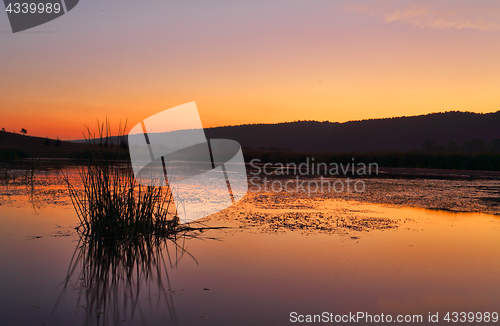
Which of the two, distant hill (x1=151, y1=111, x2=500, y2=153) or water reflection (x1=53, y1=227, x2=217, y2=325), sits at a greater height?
distant hill (x1=151, y1=111, x2=500, y2=153)

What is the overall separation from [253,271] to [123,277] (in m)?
1.41

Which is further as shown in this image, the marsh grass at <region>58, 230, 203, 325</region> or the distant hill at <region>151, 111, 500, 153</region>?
the distant hill at <region>151, 111, 500, 153</region>

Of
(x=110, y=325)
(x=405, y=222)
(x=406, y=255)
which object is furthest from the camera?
(x=405, y=222)

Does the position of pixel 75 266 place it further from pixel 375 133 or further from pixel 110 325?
pixel 375 133

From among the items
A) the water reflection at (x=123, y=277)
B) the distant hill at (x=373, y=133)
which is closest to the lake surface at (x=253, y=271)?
the water reflection at (x=123, y=277)

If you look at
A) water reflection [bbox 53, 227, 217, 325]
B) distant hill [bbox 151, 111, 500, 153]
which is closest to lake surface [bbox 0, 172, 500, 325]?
water reflection [bbox 53, 227, 217, 325]

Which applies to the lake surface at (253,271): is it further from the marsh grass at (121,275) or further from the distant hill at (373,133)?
the distant hill at (373,133)

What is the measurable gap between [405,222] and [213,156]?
3083 centimetres

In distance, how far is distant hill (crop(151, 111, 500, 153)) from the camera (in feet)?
Result: 210

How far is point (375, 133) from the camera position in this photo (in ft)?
241

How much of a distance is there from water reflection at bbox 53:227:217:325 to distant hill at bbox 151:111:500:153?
55.8 meters

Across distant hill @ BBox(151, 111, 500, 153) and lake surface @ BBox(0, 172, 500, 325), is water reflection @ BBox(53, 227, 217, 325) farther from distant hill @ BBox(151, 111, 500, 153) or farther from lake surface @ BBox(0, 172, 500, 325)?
distant hill @ BBox(151, 111, 500, 153)

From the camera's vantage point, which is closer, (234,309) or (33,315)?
(33,315)

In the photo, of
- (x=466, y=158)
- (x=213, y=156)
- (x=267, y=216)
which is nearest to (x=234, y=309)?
(x=267, y=216)
